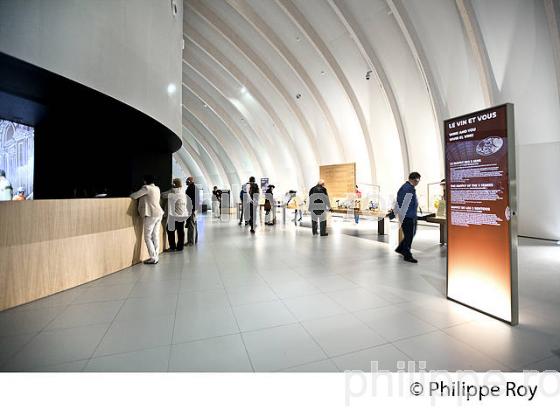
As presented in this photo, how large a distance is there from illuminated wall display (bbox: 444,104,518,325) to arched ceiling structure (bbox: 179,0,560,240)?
618 cm

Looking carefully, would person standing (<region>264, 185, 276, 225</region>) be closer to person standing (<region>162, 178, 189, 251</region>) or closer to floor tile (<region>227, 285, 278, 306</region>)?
person standing (<region>162, 178, 189, 251</region>)

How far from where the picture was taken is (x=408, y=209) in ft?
15.8

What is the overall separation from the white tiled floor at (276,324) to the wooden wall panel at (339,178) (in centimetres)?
896

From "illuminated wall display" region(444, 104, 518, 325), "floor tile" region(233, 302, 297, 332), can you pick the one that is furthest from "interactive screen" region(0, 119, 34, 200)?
"illuminated wall display" region(444, 104, 518, 325)

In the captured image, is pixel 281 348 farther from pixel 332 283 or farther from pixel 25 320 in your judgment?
pixel 25 320

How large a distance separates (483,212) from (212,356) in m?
2.86

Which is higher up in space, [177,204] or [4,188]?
[4,188]

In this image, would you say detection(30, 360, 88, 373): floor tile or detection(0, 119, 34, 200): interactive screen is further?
detection(0, 119, 34, 200): interactive screen

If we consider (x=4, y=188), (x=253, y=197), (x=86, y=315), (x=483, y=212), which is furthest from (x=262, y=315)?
(x=253, y=197)

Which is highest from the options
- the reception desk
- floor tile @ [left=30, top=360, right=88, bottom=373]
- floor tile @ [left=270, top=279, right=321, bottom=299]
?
the reception desk

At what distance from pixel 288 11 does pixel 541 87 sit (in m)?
8.57

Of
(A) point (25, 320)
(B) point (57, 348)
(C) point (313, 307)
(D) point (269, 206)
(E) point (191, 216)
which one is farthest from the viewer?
(D) point (269, 206)

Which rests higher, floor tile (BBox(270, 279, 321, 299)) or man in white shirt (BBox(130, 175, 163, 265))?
man in white shirt (BBox(130, 175, 163, 265))

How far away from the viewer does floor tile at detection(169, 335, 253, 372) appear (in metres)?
1.84
